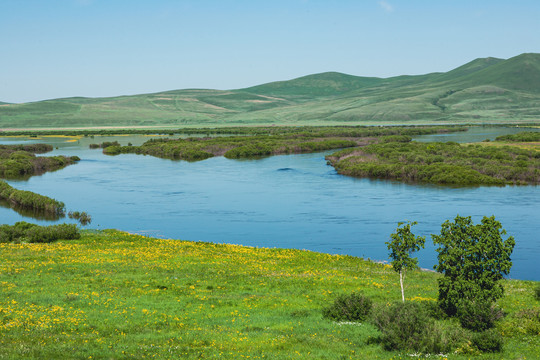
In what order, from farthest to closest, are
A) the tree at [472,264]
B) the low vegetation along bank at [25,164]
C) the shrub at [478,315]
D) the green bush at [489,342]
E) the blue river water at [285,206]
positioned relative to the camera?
the low vegetation along bank at [25,164]
the blue river water at [285,206]
the tree at [472,264]
the shrub at [478,315]
the green bush at [489,342]

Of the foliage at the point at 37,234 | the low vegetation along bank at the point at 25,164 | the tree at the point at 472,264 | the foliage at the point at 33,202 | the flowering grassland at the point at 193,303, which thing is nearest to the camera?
the flowering grassland at the point at 193,303

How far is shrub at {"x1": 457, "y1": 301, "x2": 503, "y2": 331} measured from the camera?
757 inches

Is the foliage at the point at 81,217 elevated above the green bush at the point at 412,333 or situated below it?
below

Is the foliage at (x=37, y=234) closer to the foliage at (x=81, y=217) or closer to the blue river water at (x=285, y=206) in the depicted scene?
the blue river water at (x=285, y=206)

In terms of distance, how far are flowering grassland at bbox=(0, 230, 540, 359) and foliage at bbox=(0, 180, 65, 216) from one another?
2096 centimetres

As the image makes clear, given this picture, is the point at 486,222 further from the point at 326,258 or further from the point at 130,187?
the point at 130,187

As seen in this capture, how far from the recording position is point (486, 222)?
20859mm

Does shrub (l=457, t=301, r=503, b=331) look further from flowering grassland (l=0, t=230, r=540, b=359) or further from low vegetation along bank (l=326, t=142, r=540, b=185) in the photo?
low vegetation along bank (l=326, t=142, r=540, b=185)

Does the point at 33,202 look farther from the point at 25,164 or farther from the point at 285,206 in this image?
the point at 25,164

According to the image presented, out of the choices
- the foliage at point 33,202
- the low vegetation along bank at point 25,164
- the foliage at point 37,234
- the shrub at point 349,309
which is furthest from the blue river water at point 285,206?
the shrub at point 349,309

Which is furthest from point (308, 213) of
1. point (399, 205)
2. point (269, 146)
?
point (269, 146)

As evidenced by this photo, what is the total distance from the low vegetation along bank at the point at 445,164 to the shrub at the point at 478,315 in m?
52.4

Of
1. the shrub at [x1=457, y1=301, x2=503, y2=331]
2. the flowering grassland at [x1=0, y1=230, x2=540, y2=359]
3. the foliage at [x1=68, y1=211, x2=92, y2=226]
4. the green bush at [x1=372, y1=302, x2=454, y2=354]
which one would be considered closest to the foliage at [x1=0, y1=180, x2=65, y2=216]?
the foliage at [x1=68, y1=211, x2=92, y2=226]

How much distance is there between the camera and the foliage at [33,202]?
54.7 m
